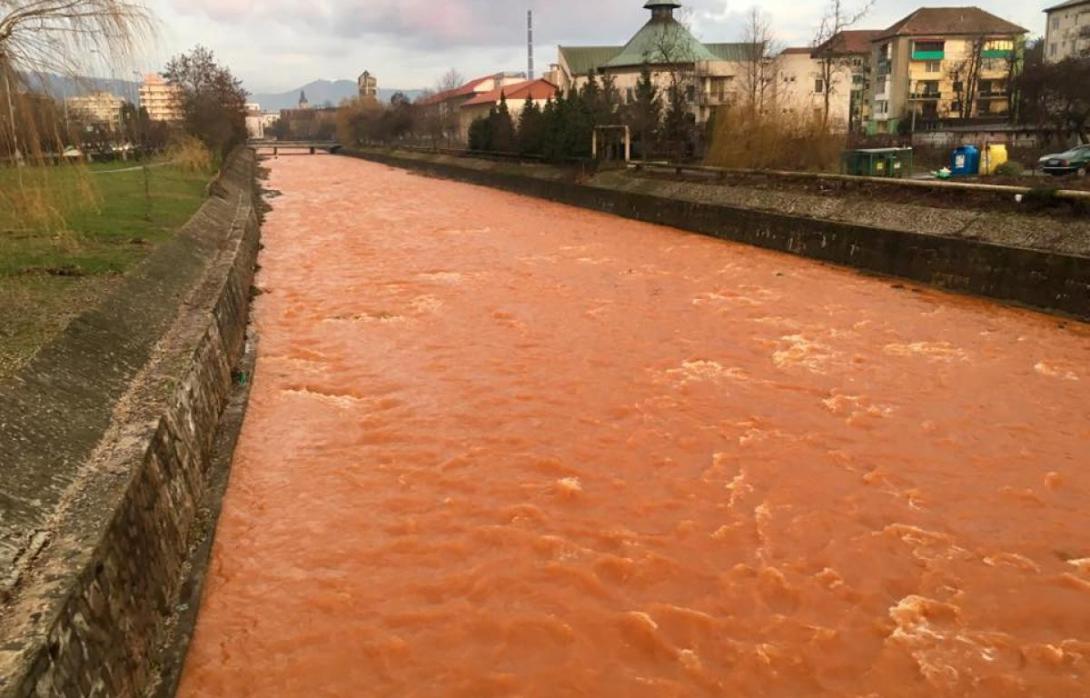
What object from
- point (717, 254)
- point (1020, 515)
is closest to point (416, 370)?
point (1020, 515)

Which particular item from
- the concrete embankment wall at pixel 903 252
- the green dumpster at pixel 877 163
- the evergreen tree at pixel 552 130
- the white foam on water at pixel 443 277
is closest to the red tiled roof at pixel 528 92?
the evergreen tree at pixel 552 130

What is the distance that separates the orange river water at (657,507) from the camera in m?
5.90

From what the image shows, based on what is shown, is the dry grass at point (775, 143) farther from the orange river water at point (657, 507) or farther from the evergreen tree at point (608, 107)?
the orange river water at point (657, 507)

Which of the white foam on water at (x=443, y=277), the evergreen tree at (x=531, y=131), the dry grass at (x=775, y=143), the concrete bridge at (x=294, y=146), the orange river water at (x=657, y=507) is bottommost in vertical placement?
the orange river water at (x=657, y=507)

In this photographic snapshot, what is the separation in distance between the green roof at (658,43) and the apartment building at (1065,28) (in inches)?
1032

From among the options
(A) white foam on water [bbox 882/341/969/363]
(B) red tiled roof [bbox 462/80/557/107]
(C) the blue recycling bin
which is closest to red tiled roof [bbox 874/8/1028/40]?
(B) red tiled roof [bbox 462/80/557/107]

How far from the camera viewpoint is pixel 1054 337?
14.1 m

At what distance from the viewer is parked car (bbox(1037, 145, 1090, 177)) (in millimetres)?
23961

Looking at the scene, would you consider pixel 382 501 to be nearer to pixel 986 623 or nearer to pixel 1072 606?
pixel 986 623

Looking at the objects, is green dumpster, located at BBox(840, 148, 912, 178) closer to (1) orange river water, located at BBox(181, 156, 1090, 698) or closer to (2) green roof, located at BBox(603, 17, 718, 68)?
(1) orange river water, located at BBox(181, 156, 1090, 698)

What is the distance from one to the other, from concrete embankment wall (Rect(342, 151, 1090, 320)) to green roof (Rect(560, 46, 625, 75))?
50.5m

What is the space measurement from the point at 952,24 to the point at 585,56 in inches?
1280

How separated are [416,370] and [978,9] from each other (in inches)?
2713

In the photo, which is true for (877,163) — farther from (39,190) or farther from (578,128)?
(39,190)
